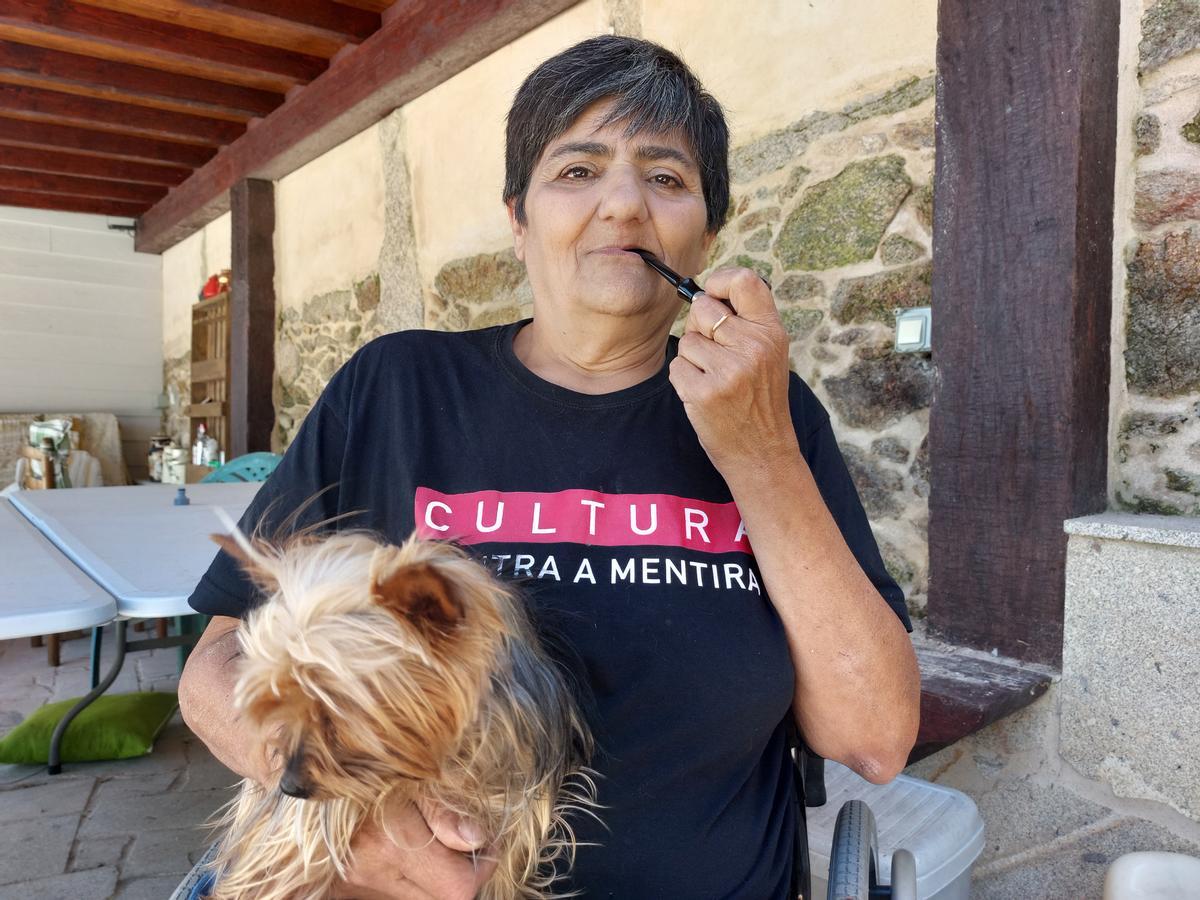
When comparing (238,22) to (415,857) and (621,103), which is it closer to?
(621,103)

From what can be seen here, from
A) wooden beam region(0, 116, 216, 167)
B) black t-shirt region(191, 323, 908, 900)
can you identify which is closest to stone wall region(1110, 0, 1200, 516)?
black t-shirt region(191, 323, 908, 900)

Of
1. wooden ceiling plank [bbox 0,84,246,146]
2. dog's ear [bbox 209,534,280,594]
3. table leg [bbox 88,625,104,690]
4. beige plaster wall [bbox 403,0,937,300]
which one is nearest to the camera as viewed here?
dog's ear [bbox 209,534,280,594]

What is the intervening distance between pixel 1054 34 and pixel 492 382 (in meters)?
1.67

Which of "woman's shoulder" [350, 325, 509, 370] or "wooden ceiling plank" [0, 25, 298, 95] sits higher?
"wooden ceiling plank" [0, 25, 298, 95]

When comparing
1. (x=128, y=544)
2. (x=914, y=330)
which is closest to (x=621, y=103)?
(x=914, y=330)

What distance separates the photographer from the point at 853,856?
117 centimetres

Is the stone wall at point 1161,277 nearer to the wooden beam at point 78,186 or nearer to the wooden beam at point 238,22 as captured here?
the wooden beam at point 238,22

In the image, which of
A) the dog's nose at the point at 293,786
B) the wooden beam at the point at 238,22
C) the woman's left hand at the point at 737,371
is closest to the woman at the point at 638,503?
the woman's left hand at the point at 737,371

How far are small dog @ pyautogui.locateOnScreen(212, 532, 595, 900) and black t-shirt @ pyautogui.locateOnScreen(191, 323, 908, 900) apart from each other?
0.43ft

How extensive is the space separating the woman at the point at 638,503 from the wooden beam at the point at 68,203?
9.51m

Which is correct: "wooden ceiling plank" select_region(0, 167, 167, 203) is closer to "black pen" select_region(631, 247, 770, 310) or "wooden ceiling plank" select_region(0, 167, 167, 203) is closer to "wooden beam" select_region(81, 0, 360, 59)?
"wooden beam" select_region(81, 0, 360, 59)

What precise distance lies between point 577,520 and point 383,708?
0.57 meters

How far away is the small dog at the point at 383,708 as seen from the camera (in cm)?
77

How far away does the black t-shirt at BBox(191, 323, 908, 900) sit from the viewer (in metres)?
1.20
